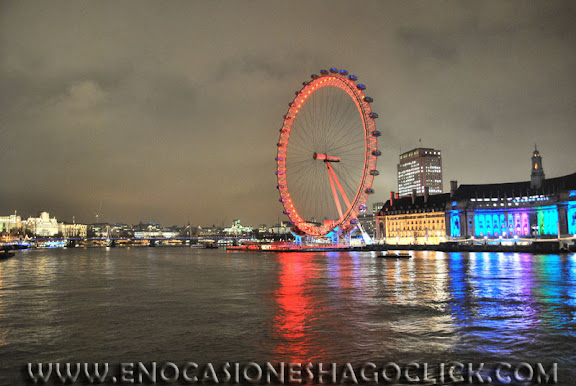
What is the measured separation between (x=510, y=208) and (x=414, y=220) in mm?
38848

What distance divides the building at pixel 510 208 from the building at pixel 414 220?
9270 mm

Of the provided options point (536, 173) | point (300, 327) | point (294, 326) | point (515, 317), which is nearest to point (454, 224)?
point (536, 173)

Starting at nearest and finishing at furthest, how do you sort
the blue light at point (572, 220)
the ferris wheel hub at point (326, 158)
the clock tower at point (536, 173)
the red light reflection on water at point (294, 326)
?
1. the red light reflection on water at point (294, 326)
2. the ferris wheel hub at point (326, 158)
3. the blue light at point (572, 220)
4. the clock tower at point (536, 173)

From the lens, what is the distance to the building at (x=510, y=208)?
130750mm

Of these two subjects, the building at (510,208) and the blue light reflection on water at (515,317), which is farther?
the building at (510,208)

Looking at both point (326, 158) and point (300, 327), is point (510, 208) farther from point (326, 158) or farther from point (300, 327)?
point (300, 327)

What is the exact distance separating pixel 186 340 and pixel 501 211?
14196cm

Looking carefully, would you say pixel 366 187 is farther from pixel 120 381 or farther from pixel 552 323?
pixel 120 381

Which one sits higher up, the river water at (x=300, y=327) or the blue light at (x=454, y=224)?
the blue light at (x=454, y=224)

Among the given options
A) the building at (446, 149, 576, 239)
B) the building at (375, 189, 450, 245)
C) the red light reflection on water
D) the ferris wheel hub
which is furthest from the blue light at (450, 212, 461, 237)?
the red light reflection on water

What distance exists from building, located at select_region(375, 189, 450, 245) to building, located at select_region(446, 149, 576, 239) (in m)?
9.27

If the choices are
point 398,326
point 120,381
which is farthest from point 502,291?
point 120,381

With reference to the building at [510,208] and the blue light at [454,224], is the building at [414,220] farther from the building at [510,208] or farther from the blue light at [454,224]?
the building at [510,208]

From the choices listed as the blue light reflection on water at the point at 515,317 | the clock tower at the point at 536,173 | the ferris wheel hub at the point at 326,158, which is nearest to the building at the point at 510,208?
the clock tower at the point at 536,173
